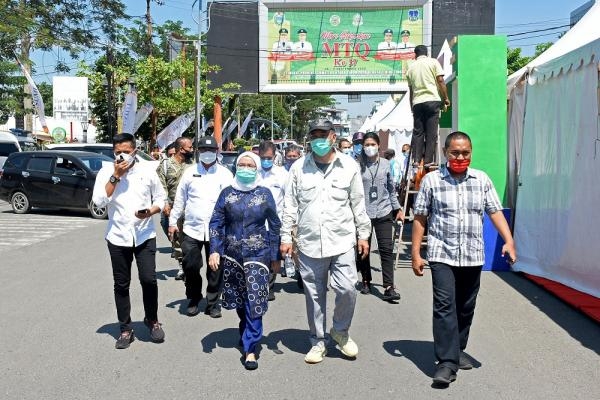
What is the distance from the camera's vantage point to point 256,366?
5.28 m

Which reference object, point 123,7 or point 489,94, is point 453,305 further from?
point 123,7

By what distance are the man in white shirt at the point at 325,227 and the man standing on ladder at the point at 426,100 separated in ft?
14.2

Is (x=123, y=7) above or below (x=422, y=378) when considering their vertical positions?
above

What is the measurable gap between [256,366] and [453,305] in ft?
5.20

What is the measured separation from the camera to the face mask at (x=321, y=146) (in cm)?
536

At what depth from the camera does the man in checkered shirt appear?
4977 millimetres

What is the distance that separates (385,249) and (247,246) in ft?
9.29

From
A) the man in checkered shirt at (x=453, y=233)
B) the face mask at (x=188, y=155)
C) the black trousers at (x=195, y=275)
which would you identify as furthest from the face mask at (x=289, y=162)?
the man in checkered shirt at (x=453, y=233)

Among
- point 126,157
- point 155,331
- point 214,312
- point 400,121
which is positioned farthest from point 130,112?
point 155,331

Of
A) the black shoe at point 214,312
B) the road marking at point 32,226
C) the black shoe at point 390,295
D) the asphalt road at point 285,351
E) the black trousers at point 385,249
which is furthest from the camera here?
the road marking at point 32,226

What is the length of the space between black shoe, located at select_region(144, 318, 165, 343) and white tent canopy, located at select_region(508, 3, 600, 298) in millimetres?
4411

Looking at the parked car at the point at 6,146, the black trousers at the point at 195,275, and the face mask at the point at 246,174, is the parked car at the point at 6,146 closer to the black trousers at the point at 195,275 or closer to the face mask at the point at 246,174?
the black trousers at the point at 195,275

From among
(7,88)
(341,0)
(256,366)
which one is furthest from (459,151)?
(7,88)

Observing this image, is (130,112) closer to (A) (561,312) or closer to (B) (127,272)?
(B) (127,272)
